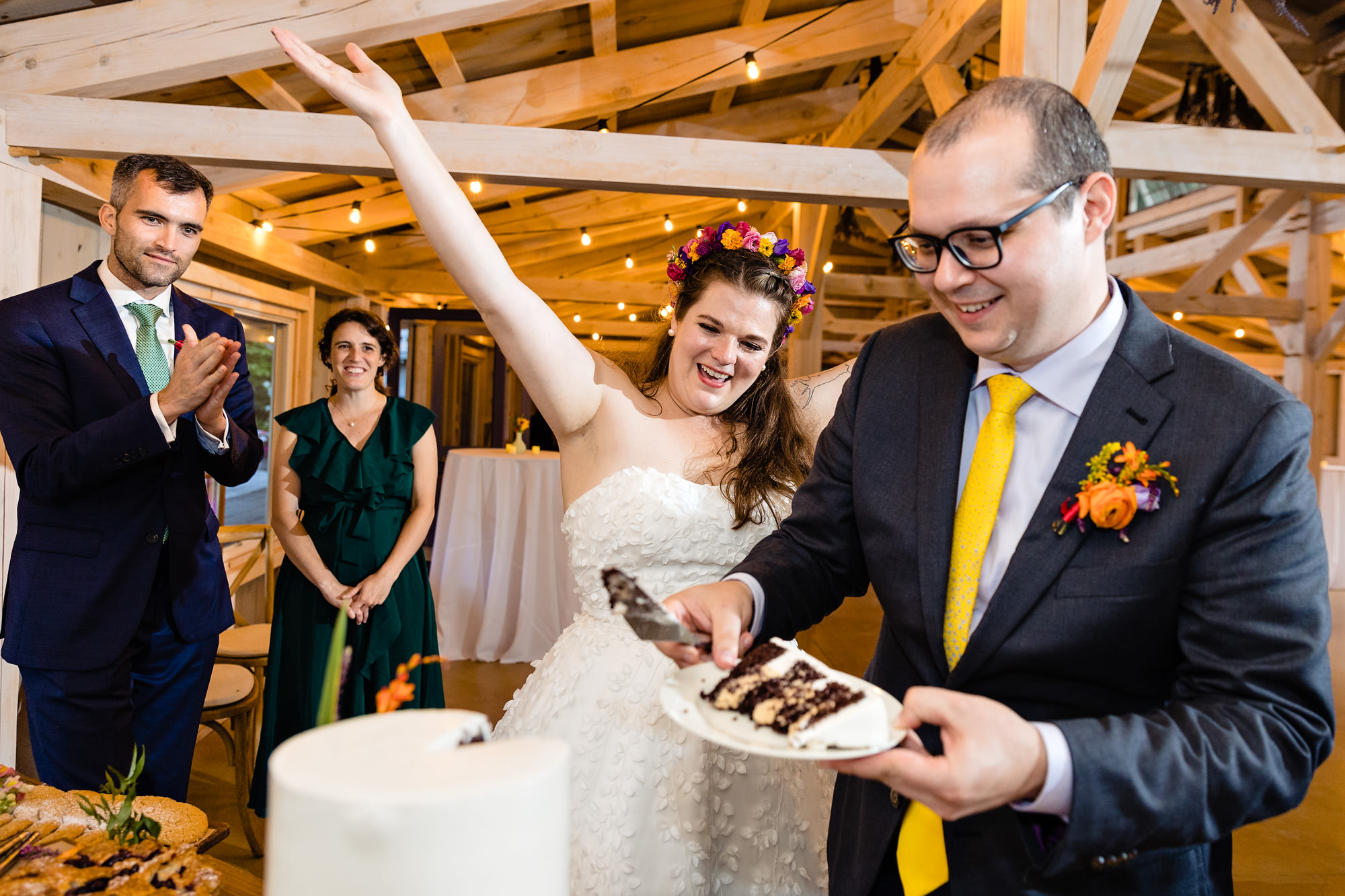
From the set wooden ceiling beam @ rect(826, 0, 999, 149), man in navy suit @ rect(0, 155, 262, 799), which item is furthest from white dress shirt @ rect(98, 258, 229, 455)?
wooden ceiling beam @ rect(826, 0, 999, 149)

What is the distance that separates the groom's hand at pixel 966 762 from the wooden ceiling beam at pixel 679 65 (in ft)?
14.2

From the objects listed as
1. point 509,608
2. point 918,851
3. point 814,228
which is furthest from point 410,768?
point 814,228

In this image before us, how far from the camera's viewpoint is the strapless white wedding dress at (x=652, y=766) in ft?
5.03

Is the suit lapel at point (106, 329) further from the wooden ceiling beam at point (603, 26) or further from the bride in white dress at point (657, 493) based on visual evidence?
the wooden ceiling beam at point (603, 26)

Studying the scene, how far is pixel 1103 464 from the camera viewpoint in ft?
3.27

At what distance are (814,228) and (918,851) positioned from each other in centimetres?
615

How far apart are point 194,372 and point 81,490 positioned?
444 millimetres

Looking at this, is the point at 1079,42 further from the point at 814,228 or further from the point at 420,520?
the point at 814,228

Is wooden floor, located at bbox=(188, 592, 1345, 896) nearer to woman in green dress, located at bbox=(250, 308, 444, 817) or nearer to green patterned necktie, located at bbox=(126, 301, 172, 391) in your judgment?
woman in green dress, located at bbox=(250, 308, 444, 817)

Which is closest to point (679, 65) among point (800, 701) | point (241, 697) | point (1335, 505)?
point (241, 697)

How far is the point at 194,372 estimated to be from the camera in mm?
1812

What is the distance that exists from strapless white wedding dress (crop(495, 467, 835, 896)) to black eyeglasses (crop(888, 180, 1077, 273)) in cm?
86

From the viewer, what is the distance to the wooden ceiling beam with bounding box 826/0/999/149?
12.6 feet

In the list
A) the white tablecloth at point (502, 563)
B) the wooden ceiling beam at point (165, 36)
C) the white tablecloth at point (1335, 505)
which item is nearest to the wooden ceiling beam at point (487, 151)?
the wooden ceiling beam at point (165, 36)
